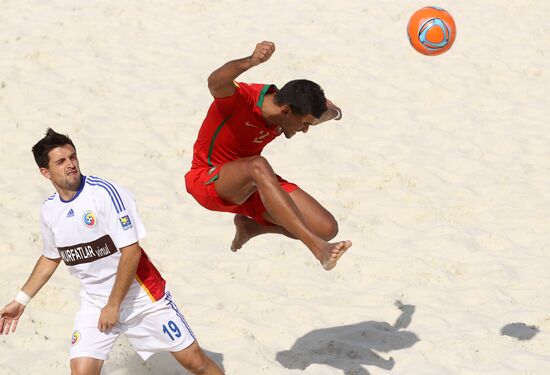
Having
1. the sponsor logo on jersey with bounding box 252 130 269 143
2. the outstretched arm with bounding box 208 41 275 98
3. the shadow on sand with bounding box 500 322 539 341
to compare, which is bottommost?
the shadow on sand with bounding box 500 322 539 341

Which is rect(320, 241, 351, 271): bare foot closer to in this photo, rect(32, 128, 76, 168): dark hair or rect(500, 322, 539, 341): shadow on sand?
rect(32, 128, 76, 168): dark hair

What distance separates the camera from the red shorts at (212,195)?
593 cm

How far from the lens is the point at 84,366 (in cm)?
502

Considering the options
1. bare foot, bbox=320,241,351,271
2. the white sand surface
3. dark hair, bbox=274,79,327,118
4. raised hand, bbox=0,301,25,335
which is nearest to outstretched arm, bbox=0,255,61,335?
raised hand, bbox=0,301,25,335

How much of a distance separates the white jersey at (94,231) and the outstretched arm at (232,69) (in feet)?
3.02

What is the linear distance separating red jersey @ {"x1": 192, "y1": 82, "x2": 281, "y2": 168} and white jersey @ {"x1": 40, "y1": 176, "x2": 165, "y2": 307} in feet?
3.49

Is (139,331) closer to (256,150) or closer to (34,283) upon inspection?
(34,283)

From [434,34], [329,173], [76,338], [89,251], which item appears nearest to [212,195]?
[89,251]

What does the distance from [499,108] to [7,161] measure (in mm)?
5675

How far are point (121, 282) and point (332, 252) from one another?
115 cm

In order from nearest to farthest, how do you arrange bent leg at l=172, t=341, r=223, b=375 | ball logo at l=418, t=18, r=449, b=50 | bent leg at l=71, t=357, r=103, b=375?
bent leg at l=71, t=357, r=103, b=375
bent leg at l=172, t=341, r=223, b=375
ball logo at l=418, t=18, r=449, b=50

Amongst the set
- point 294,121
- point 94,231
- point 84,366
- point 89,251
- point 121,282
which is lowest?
point 84,366

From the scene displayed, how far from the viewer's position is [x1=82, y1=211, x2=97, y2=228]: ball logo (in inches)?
191

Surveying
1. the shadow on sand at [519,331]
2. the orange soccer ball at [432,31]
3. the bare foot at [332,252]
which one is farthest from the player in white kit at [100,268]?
the orange soccer ball at [432,31]
